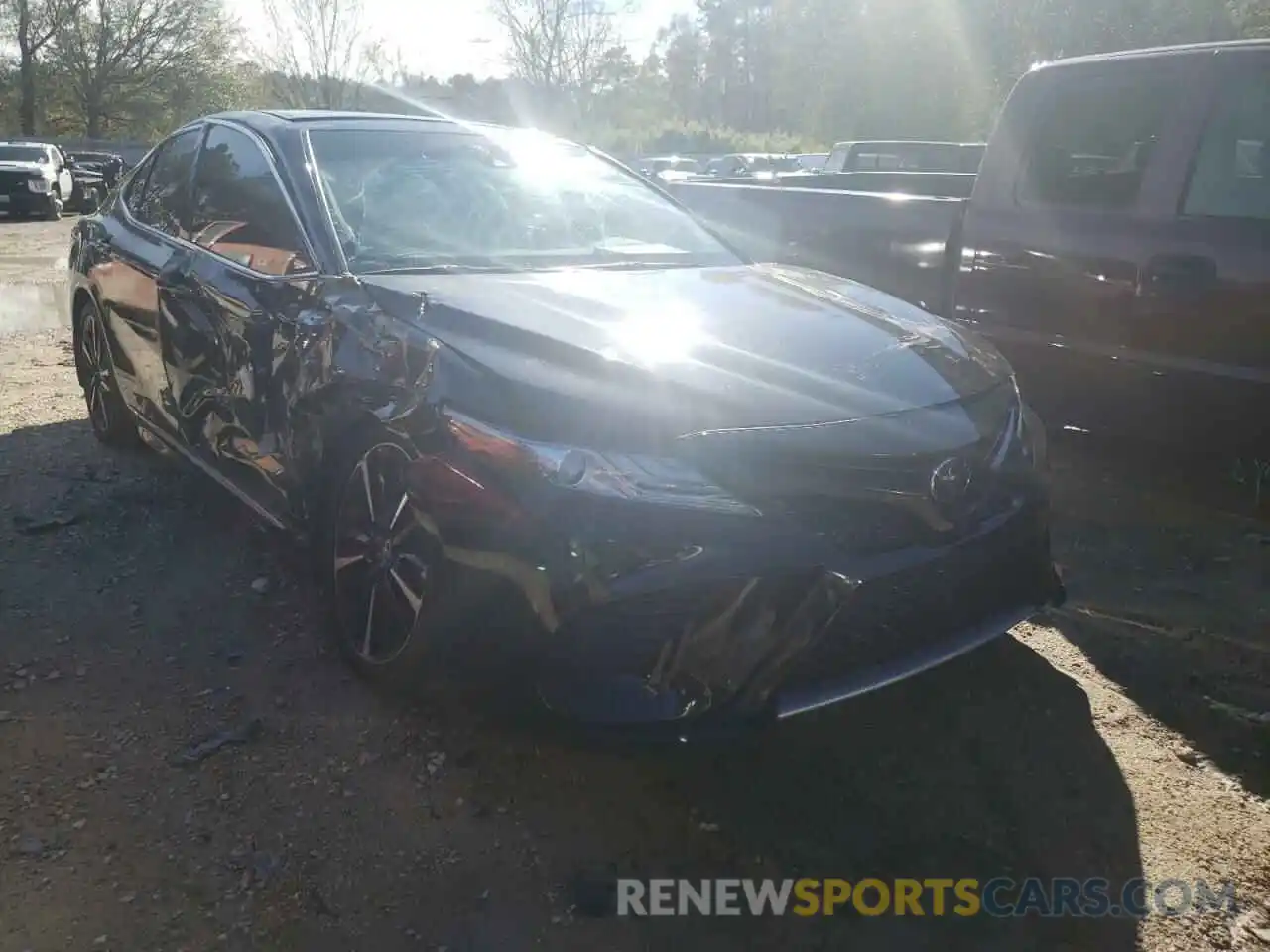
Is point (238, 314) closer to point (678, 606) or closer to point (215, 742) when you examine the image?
point (215, 742)

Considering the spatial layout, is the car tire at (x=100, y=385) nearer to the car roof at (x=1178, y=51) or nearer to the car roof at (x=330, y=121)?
the car roof at (x=330, y=121)

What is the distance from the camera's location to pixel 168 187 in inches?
179

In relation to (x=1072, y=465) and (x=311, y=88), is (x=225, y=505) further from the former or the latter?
(x=311, y=88)

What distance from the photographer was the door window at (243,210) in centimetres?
339

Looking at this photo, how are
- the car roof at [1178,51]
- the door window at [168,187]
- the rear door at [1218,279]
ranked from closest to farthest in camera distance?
the rear door at [1218,279], the car roof at [1178,51], the door window at [168,187]

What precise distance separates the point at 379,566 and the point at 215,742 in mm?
641

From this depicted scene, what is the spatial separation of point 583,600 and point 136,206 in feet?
11.7

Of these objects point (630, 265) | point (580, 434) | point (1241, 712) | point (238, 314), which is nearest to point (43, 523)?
point (238, 314)

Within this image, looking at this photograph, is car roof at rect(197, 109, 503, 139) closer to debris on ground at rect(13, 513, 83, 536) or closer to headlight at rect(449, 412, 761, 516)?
debris on ground at rect(13, 513, 83, 536)

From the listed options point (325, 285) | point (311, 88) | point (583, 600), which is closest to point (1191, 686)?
point (583, 600)

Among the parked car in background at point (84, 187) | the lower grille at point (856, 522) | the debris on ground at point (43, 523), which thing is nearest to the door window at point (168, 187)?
the debris on ground at point (43, 523)

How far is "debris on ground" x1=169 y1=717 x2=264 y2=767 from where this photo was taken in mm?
2830

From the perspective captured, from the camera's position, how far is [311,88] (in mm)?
38875

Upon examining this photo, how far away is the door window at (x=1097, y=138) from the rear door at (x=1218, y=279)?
0.67 feet
